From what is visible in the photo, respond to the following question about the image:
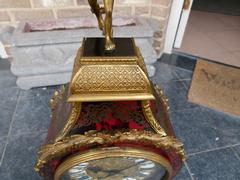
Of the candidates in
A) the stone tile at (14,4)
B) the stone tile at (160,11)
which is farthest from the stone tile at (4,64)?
the stone tile at (160,11)

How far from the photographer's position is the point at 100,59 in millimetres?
541

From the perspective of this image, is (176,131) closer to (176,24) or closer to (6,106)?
(176,24)

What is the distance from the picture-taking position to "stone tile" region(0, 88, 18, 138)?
1.19 m

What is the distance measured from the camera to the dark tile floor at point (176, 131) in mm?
1019

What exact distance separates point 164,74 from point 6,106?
104 centimetres

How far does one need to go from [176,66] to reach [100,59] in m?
1.26

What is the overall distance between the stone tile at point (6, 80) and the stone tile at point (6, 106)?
0.14 ft

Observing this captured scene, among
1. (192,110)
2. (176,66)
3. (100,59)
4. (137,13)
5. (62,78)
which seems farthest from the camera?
(176,66)

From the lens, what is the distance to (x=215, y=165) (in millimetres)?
1042

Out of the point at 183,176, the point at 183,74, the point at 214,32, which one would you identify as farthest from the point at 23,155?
the point at 214,32

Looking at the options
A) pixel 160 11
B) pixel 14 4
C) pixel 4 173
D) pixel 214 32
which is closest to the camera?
pixel 4 173

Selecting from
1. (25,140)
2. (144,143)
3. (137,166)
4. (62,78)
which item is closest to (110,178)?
(137,166)

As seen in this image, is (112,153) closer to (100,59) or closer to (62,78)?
(100,59)

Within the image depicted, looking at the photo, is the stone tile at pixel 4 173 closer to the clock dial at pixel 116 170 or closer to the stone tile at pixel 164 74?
the clock dial at pixel 116 170
